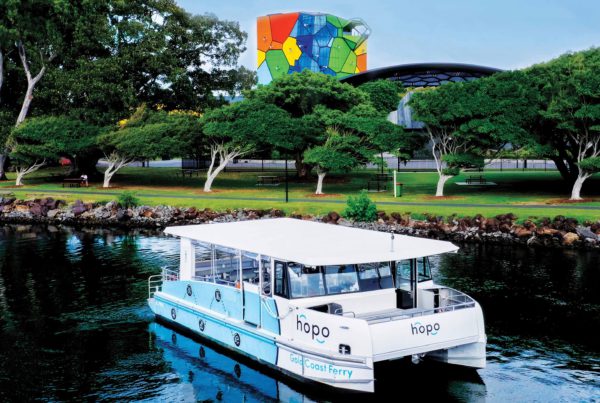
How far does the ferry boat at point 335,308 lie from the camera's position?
1972 centimetres

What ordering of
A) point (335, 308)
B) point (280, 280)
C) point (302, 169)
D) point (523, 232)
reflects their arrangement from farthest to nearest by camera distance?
point (302, 169) < point (523, 232) < point (280, 280) < point (335, 308)

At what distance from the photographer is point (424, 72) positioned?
10869 cm

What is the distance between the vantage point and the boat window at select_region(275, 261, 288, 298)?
21.9m

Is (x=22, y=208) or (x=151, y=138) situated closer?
(x=22, y=208)

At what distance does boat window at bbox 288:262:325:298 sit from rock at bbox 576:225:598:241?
2967cm

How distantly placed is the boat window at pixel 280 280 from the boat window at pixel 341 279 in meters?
1.34

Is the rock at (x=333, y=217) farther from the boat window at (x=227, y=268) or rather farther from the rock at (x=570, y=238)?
the boat window at (x=227, y=268)

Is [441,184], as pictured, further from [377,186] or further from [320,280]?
[320,280]

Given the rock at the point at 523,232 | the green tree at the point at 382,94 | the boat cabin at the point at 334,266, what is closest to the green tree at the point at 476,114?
the rock at the point at 523,232

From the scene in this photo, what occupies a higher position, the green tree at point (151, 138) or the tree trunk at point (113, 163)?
the green tree at point (151, 138)

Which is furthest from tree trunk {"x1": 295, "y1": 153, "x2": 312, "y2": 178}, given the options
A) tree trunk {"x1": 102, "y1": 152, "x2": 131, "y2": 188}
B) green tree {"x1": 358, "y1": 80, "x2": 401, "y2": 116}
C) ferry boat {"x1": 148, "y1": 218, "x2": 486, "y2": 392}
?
ferry boat {"x1": 148, "y1": 218, "x2": 486, "y2": 392}

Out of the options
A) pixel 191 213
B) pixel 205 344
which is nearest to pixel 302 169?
pixel 191 213

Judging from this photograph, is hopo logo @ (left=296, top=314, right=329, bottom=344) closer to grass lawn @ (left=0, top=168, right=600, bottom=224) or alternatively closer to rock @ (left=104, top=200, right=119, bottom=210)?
grass lawn @ (left=0, top=168, right=600, bottom=224)

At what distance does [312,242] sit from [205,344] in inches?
249
